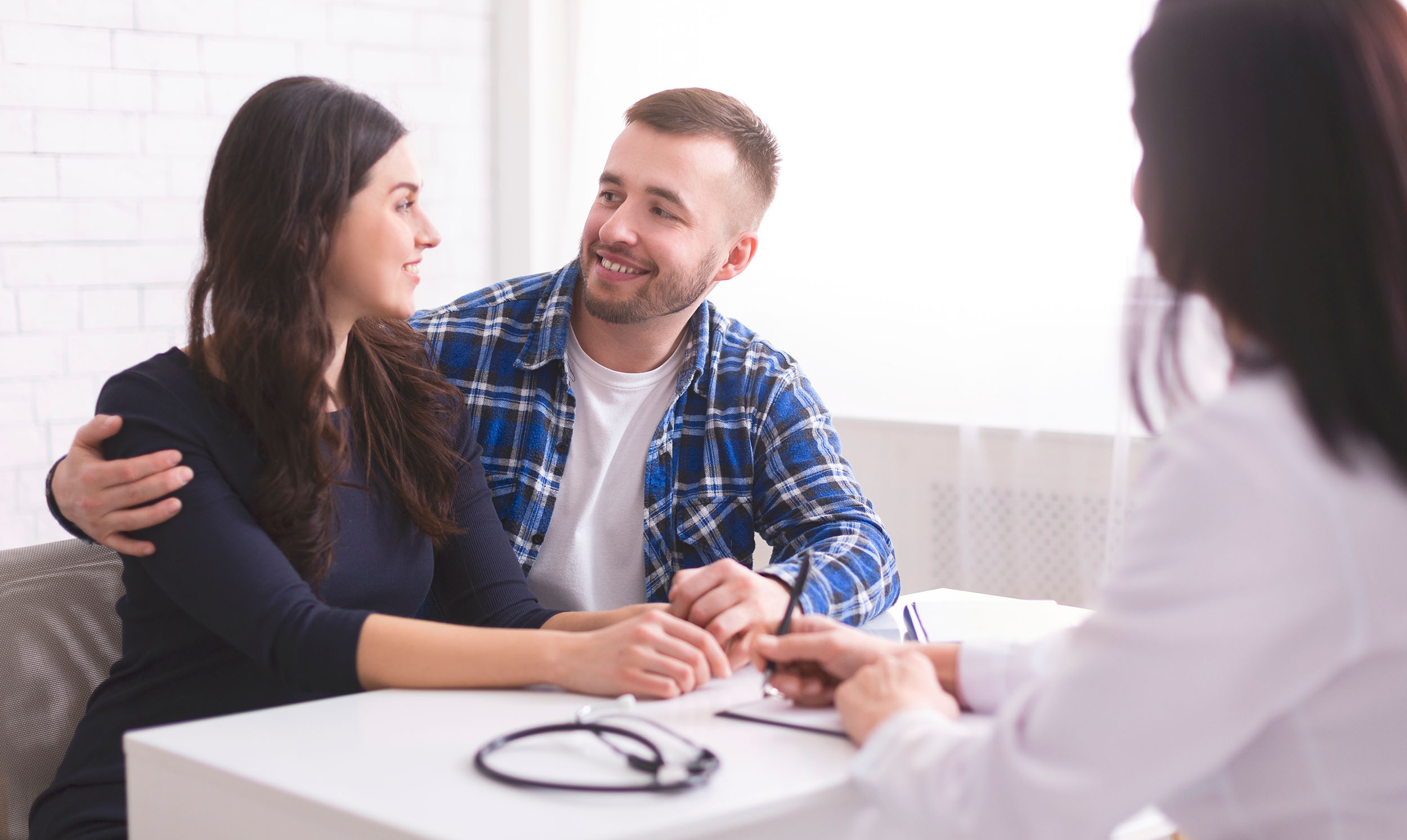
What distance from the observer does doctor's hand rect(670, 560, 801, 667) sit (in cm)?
132

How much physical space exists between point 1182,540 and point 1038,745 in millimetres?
157

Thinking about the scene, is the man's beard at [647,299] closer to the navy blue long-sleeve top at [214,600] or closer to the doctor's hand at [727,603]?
the navy blue long-sleeve top at [214,600]

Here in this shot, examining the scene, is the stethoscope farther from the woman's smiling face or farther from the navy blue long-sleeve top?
the woman's smiling face

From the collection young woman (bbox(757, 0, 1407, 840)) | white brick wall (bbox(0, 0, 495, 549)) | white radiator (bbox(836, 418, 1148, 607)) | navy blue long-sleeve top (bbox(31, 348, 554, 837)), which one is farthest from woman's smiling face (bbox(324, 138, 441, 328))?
white radiator (bbox(836, 418, 1148, 607))

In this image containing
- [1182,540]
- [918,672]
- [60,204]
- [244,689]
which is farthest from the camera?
[60,204]

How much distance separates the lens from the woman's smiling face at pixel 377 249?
1439 millimetres

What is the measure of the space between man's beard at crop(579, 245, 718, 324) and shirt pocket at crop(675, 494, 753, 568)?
0.29 m

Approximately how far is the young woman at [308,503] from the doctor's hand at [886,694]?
0.18 meters

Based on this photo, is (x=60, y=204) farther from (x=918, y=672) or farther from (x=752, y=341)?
(x=918, y=672)

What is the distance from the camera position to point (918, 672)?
107 centimetres

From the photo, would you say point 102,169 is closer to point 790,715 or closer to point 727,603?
point 727,603

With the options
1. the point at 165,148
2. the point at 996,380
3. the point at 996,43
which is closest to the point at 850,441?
the point at 996,380

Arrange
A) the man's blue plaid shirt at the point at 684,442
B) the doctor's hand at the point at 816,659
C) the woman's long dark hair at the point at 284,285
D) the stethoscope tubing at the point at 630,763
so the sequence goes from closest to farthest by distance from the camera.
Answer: the stethoscope tubing at the point at 630,763 < the doctor's hand at the point at 816,659 < the woman's long dark hair at the point at 284,285 < the man's blue plaid shirt at the point at 684,442

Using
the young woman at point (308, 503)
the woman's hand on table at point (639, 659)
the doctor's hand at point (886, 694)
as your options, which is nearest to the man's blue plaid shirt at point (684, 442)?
the young woman at point (308, 503)
